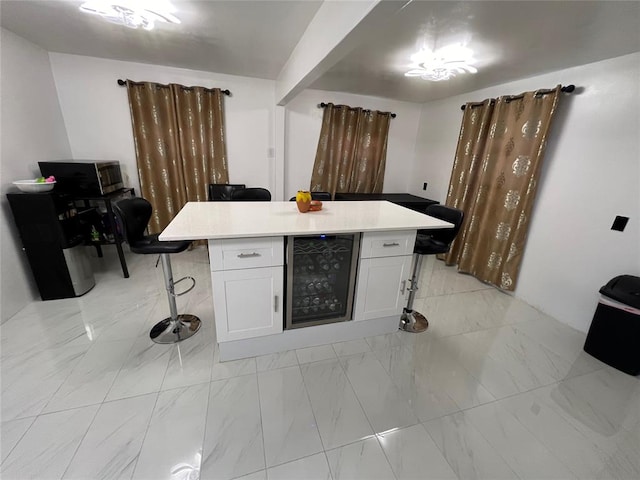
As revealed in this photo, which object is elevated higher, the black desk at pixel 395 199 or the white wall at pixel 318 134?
the white wall at pixel 318 134

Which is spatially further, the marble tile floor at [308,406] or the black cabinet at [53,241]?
the black cabinet at [53,241]

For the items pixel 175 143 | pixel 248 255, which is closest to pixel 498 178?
pixel 248 255

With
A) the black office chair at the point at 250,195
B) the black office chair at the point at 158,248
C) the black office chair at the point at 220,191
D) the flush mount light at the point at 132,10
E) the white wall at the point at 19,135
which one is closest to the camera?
the flush mount light at the point at 132,10

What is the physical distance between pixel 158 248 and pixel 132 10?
1.55 meters

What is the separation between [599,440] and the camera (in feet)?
4.73

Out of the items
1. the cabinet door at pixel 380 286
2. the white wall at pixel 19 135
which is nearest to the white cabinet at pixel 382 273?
the cabinet door at pixel 380 286

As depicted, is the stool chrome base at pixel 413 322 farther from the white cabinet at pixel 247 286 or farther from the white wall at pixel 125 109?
the white wall at pixel 125 109

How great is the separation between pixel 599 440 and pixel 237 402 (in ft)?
6.77

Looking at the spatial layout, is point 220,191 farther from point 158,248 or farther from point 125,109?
point 158,248

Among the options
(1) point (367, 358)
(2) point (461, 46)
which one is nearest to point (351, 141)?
(2) point (461, 46)

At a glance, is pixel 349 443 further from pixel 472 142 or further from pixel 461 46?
pixel 472 142

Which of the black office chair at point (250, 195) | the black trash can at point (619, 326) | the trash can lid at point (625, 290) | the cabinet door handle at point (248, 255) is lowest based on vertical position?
the black trash can at point (619, 326)

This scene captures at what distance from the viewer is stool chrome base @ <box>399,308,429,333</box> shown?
229 centimetres

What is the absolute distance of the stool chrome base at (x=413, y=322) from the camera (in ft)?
→ 7.52
